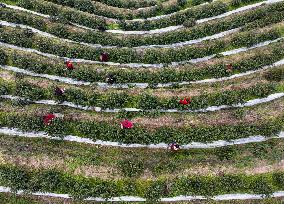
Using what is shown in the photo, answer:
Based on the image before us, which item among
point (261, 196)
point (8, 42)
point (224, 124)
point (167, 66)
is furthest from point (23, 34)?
point (261, 196)

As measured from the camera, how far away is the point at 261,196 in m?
41.5

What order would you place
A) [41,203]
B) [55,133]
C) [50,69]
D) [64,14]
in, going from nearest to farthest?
[41,203] → [55,133] → [50,69] → [64,14]

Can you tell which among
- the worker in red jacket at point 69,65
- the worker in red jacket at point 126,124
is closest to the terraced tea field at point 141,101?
the worker in red jacket at point 126,124

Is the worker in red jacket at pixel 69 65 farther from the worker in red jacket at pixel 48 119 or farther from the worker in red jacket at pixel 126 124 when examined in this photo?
the worker in red jacket at pixel 126 124

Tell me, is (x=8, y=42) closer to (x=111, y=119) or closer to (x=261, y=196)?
(x=111, y=119)

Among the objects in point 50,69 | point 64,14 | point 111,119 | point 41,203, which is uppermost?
point 64,14

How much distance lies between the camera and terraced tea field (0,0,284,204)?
1646 inches

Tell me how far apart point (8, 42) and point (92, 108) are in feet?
52.1

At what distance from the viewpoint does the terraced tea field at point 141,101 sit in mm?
41812

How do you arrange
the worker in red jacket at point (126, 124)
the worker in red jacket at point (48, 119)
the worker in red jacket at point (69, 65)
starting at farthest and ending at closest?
the worker in red jacket at point (69, 65), the worker in red jacket at point (48, 119), the worker in red jacket at point (126, 124)

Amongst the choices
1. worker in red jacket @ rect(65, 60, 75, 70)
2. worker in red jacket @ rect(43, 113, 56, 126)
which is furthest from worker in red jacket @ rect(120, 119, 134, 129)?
worker in red jacket @ rect(65, 60, 75, 70)

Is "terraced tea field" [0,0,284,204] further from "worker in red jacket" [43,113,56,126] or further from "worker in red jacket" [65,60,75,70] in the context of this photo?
"worker in red jacket" [65,60,75,70]

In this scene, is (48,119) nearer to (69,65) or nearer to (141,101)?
(69,65)

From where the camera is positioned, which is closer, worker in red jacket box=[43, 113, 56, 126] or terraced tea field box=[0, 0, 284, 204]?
terraced tea field box=[0, 0, 284, 204]
